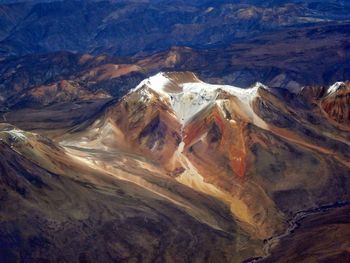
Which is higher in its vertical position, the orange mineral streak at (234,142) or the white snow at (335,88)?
the white snow at (335,88)

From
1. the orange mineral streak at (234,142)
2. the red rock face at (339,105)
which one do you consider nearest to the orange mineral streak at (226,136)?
the orange mineral streak at (234,142)

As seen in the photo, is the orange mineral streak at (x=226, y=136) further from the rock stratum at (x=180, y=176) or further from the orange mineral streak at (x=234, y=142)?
the rock stratum at (x=180, y=176)

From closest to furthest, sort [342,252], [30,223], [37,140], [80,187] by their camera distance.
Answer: [342,252]
[30,223]
[80,187]
[37,140]

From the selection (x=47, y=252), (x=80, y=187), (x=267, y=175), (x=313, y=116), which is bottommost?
(x=47, y=252)

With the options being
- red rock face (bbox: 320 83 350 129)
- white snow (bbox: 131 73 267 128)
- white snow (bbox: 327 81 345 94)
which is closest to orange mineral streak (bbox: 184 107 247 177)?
white snow (bbox: 131 73 267 128)

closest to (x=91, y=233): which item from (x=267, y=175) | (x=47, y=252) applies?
(x=47, y=252)

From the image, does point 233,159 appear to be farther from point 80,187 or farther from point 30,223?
point 30,223

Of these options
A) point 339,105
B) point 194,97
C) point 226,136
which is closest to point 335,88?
point 339,105
